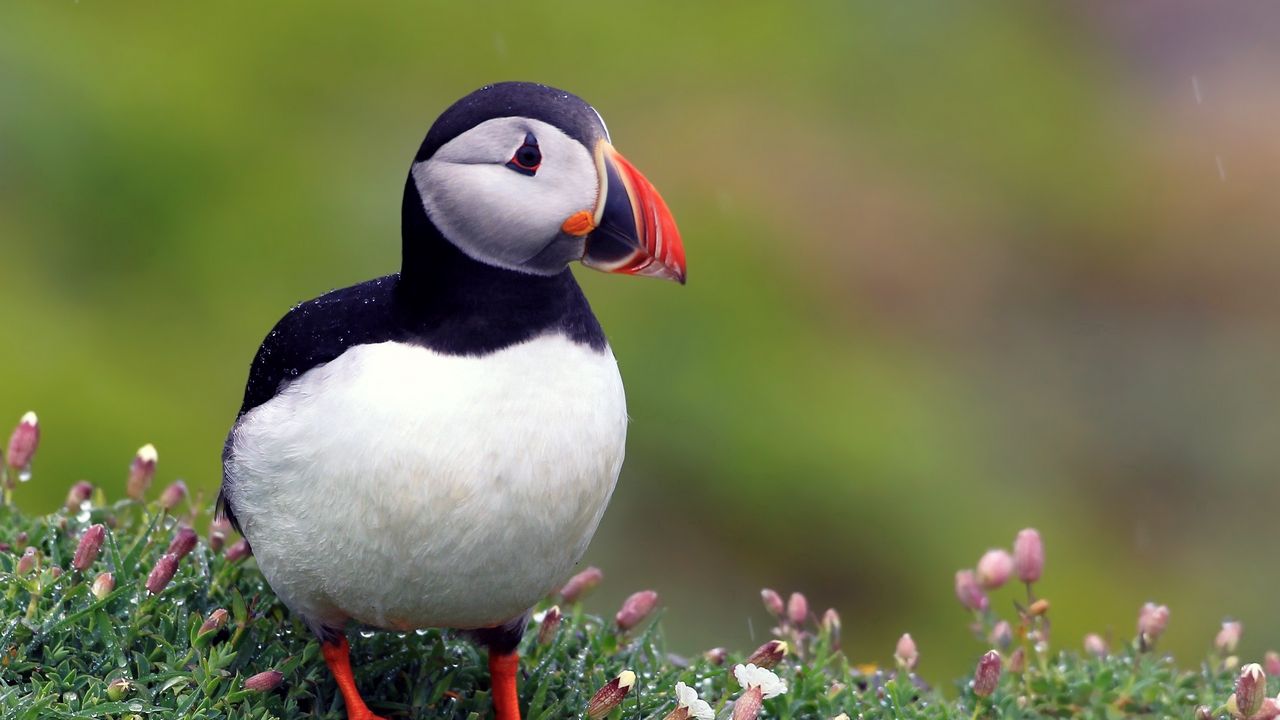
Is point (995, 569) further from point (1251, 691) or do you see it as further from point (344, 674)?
point (344, 674)

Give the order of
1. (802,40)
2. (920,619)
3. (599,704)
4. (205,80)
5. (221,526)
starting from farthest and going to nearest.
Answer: (802,40) < (205,80) < (920,619) < (221,526) < (599,704)

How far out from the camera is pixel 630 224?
119 inches

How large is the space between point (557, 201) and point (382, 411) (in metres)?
0.53

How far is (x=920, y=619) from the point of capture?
24.0 feet

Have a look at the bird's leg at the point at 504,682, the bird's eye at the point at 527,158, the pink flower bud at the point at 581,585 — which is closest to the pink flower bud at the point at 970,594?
the pink flower bud at the point at 581,585

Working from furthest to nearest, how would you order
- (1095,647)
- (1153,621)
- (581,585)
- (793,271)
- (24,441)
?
1. (793,271)
2. (1095,647)
3. (581,585)
4. (1153,621)
5. (24,441)

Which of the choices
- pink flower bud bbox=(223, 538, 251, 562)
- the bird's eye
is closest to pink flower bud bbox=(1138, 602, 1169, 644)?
the bird's eye

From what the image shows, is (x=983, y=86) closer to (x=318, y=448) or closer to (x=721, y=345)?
(x=721, y=345)

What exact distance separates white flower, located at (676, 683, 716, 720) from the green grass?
0.82 ft

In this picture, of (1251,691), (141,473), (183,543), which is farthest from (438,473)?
(1251,691)

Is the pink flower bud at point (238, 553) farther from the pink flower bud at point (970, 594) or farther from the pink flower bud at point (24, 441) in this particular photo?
the pink flower bud at point (970, 594)

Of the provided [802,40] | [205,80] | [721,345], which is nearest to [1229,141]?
[802,40]

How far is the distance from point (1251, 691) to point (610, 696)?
4.48 ft

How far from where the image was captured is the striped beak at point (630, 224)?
3020 mm
